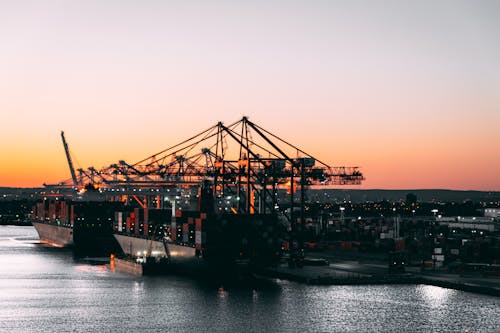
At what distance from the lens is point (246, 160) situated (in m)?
114

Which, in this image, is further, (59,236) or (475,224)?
(59,236)

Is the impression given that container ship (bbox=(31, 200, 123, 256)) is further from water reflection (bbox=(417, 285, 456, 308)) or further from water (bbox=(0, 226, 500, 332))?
water reflection (bbox=(417, 285, 456, 308))

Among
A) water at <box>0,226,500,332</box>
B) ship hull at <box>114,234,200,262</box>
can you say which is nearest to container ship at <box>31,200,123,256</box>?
ship hull at <box>114,234,200,262</box>

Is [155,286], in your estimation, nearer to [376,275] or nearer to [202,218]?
[202,218]

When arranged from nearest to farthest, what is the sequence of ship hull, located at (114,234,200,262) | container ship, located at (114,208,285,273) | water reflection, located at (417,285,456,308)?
water reflection, located at (417,285,456,308), container ship, located at (114,208,285,273), ship hull, located at (114,234,200,262)

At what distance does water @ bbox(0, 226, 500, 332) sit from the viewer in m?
65.2

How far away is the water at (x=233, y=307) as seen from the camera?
65.2m

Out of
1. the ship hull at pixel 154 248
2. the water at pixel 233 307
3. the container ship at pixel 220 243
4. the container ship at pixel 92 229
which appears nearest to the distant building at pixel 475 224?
the container ship at pixel 92 229

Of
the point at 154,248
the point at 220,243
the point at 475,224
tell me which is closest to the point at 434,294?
the point at 220,243

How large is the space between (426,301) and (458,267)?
70.9 ft

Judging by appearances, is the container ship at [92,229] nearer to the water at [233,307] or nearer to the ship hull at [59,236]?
the ship hull at [59,236]

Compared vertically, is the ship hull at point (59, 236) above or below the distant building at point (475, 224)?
below

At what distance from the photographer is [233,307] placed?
242ft

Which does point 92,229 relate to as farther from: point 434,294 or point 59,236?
point 434,294
